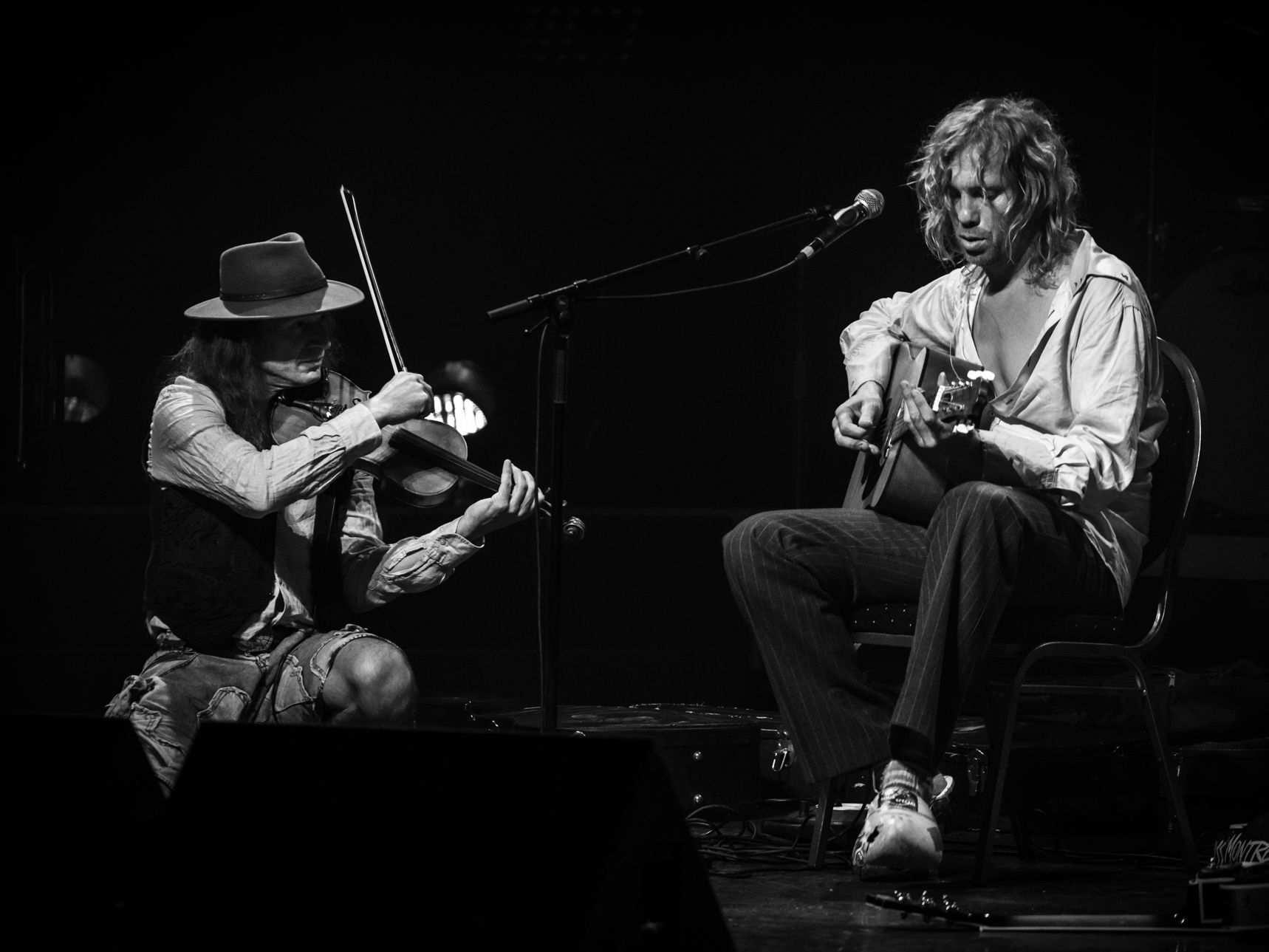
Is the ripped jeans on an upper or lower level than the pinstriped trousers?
lower

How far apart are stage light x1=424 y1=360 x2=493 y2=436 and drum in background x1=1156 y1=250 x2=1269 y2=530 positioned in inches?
93.3

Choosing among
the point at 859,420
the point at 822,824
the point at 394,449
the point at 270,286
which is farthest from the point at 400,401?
the point at 822,824

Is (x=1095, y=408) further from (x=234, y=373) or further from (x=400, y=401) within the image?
(x=234, y=373)

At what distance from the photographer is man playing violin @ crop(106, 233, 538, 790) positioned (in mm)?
2734

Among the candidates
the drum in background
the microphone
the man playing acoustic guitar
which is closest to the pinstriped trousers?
the man playing acoustic guitar

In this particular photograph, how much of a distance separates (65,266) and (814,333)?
270cm

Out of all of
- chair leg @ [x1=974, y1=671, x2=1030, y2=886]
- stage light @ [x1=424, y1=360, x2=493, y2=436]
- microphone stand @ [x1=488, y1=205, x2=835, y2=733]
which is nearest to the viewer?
chair leg @ [x1=974, y1=671, x2=1030, y2=886]

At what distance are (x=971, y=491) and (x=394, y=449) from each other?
1133mm

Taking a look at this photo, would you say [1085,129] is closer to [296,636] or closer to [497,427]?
[497,427]

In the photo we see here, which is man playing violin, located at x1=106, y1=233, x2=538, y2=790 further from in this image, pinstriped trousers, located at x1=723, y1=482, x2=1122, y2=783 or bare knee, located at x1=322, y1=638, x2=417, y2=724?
pinstriped trousers, located at x1=723, y1=482, x2=1122, y2=783

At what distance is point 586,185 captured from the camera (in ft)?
18.5

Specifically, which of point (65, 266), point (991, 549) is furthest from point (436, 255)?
point (991, 549)

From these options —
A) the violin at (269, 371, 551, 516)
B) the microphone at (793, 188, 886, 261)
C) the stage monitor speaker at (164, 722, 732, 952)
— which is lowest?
the stage monitor speaker at (164, 722, 732, 952)

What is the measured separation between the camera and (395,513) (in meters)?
4.67
